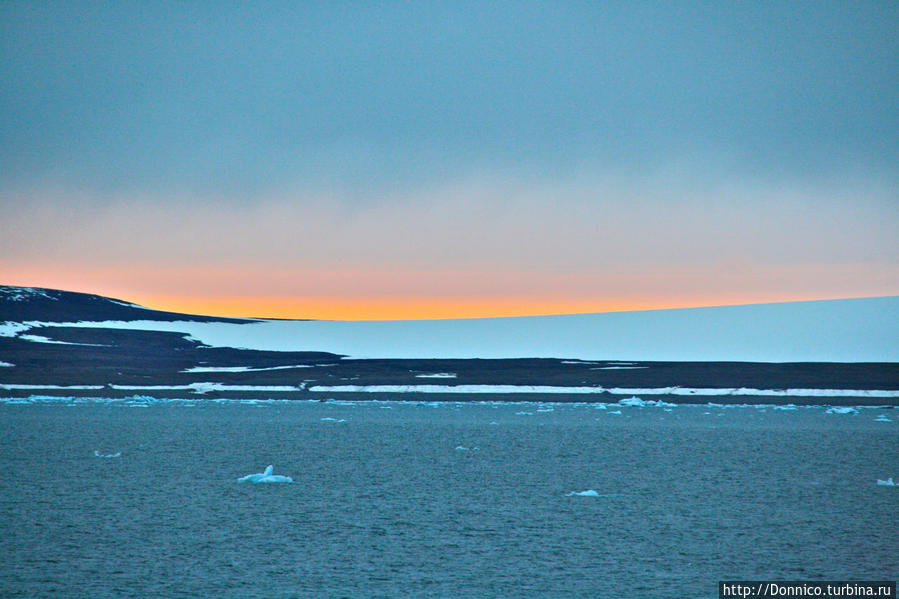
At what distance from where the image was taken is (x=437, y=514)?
53.2 ft

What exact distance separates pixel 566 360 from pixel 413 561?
64.0 metres

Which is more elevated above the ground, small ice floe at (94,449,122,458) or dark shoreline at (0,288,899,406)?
dark shoreline at (0,288,899,406)

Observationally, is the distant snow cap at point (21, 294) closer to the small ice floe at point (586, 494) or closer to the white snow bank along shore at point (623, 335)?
the white snow bank along shore at point (623, 335)

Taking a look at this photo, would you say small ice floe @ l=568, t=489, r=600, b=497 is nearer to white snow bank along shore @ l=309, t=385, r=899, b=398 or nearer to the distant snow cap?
white snow bank along shore @ l=309, t=385, r=899, b=398

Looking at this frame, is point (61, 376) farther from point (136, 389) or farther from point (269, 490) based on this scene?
point (269, 490)

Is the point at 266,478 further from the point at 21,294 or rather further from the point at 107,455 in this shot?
the point at 21,294

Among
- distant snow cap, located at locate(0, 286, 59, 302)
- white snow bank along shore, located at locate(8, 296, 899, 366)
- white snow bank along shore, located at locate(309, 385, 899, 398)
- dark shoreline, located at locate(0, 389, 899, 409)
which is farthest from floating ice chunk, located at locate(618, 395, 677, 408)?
distant snow cap, located at locate(0, 286, 59, 302)

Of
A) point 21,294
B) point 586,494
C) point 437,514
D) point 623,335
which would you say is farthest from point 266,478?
point 21,294

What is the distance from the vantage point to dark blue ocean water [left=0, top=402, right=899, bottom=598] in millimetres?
11523

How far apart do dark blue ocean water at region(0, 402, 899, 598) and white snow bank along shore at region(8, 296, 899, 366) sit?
132ft

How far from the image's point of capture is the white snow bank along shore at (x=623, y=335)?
71812 mm

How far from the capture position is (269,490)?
1888cm

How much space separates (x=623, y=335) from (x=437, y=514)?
71336 mm

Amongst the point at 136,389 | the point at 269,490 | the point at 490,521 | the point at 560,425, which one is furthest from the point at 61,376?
the point at 490,521
